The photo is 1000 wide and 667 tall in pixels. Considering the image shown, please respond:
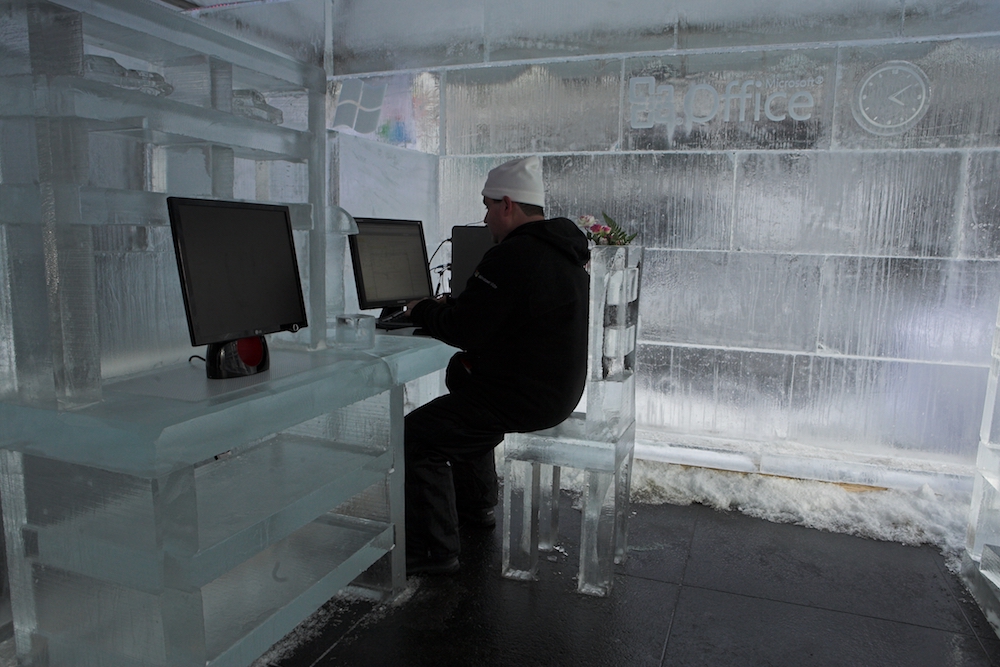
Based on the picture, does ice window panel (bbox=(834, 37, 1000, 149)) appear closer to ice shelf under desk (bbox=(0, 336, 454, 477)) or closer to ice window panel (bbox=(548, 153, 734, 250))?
ice window panel (bbox=(548, 153, 734, 250))

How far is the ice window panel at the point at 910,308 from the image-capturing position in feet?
11.5

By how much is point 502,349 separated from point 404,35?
2.40 metres

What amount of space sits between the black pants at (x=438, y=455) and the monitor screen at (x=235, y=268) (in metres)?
0.64

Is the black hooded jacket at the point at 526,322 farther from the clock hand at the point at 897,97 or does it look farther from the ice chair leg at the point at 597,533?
the clock hand at the point at 897,97

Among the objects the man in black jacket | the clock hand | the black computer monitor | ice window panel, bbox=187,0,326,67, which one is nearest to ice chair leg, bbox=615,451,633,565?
the man in black jacket

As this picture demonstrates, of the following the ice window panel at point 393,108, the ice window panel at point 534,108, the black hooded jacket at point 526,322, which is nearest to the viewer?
the black hooded jacket at point 526,322

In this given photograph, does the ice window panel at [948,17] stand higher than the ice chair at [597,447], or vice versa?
the ice window panel at [948,17]

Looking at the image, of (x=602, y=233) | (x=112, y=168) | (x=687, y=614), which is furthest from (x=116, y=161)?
(x=687, y=614)

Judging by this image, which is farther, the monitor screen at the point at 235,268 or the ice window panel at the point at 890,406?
the ice window panel at the point at 890,406

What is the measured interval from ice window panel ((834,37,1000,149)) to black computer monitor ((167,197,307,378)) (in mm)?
2784

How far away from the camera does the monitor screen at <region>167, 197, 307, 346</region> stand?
6.01ft

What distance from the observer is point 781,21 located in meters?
3.56

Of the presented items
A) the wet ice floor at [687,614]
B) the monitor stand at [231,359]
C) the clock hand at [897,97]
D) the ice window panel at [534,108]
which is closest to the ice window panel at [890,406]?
the wet ice floor at [687,614]

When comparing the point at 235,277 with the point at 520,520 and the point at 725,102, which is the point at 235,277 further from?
the point at 725,102
